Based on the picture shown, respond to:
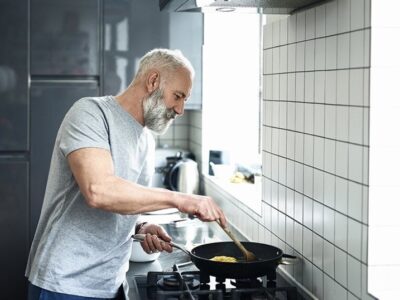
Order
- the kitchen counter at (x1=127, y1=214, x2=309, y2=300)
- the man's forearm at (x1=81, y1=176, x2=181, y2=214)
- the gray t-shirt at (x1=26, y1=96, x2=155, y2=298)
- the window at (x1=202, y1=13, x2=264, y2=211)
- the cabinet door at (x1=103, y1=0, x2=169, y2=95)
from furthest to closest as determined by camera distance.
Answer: the window at (x1=202, y1=13, x2=264, y2=211) < the cabinet door at (x1=103, y1=0, x2=169, y2=95) < the kitchen counter at (x1=127, y1=214, x2=309, y2=300) < the gray t-shirt at (x1=26, y1=96, x2=155, y2=298) < the man's forearm at (x1=81, y1=176, x2=181, y2=214)

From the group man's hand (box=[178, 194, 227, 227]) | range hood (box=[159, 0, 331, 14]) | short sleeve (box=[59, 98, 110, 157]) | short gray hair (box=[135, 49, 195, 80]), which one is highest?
range hood (box=[159, 0, 331, 14])

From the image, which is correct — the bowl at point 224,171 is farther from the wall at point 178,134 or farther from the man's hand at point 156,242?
the man's hand at point 156,242

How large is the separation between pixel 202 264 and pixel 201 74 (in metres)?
1.92

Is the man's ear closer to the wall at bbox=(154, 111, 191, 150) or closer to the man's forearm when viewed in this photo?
the man's forearm

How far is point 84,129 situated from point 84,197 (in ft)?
0.66

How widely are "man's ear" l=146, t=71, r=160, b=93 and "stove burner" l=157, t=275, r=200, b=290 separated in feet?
1.99

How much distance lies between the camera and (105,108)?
2.24 metres

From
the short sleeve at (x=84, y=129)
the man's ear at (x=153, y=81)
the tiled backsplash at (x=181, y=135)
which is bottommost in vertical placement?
the tiled backsplash at (x=181, y=135)


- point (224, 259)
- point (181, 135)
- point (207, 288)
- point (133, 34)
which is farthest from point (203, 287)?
point (181, 135)

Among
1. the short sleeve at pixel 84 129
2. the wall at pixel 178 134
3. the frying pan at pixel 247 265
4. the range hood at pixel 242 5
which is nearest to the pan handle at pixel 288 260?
the frying pan at pixel 247 265

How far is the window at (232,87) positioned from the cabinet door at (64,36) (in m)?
0.63

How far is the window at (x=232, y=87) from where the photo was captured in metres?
3.93

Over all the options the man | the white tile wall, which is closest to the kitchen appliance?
the white tile wall

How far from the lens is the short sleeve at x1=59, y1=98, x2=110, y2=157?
2057 mm
